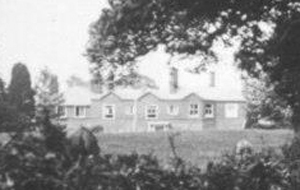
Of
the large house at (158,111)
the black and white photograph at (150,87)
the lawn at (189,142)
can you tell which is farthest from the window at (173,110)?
the black and white photograph at (150,87)

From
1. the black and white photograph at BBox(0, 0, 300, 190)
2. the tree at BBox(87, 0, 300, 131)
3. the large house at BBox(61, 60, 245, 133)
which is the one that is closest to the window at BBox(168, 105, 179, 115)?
the large house at BBox(61, 60, 245, 133)

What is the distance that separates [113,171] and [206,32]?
26.5 feet

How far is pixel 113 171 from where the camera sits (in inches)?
284

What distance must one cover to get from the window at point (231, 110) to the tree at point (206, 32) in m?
65.7

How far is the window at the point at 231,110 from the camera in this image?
80.4 m

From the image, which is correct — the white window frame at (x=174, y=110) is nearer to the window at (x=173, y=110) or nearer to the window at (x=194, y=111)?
the window at (x=173, y=110)

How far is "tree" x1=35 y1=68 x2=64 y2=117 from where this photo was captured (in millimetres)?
7425

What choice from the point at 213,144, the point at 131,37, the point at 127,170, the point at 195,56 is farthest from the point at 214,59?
the point at 213,144

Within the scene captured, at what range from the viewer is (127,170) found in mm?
7352

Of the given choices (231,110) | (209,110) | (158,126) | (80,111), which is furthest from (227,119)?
(80,111)

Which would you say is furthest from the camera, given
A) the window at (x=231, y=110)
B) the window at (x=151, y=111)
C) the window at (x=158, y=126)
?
the window at (x=231, y=110)

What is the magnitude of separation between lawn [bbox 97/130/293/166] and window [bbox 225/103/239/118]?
34501 millimetres

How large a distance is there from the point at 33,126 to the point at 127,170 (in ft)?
4.25

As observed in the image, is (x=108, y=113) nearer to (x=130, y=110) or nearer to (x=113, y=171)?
(x=130, y=110)
